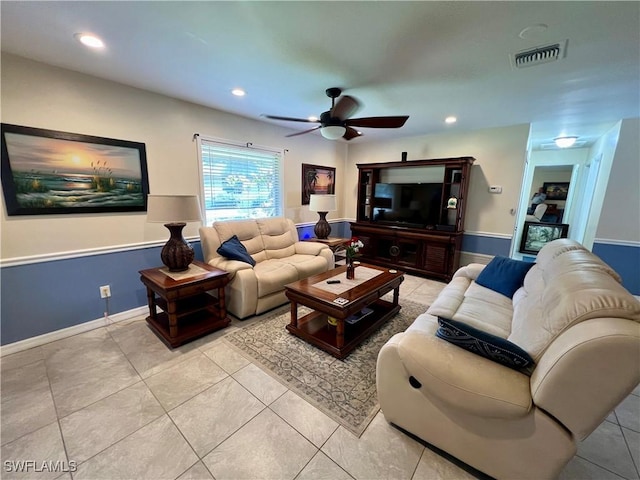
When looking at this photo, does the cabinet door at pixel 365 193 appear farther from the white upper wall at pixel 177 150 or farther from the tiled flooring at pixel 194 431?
the tiled flooring at pixel 194 431

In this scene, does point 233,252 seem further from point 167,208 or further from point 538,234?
point 538,234

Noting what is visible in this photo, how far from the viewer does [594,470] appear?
134 centimetres

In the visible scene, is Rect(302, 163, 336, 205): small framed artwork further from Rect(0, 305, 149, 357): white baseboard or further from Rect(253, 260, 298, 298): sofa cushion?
Rect(0, 305, 149, 357): white baseboard

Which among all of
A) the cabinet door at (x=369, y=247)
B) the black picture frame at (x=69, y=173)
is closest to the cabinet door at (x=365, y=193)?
the cabinet door at (x=369, y=247)

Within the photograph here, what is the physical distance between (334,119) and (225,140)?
1727 mm

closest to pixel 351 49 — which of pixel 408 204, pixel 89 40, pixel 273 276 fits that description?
pixel 89 40

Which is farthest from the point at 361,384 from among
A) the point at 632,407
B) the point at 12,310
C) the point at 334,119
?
the point at 12,310

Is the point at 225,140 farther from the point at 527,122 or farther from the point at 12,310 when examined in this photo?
the point at 527,122

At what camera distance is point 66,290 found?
244cm

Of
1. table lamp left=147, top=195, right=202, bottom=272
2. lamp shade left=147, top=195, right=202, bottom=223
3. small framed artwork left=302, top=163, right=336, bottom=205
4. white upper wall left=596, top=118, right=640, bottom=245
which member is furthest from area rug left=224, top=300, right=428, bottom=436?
white upper wall left=596, top=118, right=640, bottom=245

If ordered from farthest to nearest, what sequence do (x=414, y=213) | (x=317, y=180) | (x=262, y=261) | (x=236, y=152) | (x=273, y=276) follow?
(x=317, y=180) → (x=414, y=213) → (x=236, y=152) → (x=262, y=261) → (x=273, y=276)

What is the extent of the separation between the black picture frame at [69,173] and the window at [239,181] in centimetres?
80

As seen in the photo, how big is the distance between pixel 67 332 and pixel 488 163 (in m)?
5.84

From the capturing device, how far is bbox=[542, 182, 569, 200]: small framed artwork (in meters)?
6.77
